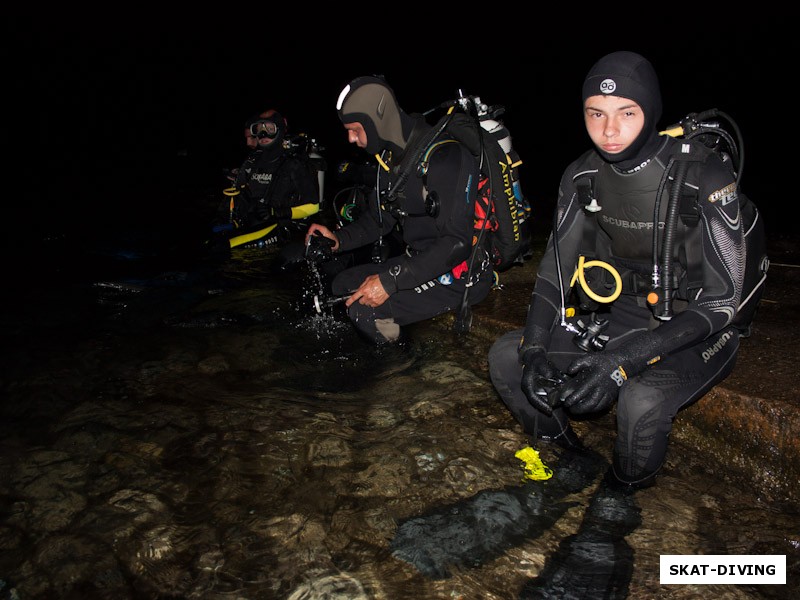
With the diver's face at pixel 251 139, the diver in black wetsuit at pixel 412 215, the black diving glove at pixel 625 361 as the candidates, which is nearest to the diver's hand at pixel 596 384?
the black diving glove at pixel 625 361

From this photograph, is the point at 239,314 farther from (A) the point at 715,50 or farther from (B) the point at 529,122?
(A) the point at 715,50

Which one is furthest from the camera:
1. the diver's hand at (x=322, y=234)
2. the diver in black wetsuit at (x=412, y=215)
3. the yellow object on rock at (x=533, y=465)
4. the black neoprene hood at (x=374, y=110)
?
the diver's hand at (x=322, y=234)

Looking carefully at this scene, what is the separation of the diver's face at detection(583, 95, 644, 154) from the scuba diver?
5112 mm

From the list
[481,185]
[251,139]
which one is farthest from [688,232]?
[251,139]

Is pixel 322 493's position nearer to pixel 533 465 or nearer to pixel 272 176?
pixel 533 465

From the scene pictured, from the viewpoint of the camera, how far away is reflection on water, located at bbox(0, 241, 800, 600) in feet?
8.14

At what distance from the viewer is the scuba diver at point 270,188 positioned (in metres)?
7.49

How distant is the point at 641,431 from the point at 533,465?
2.09ft

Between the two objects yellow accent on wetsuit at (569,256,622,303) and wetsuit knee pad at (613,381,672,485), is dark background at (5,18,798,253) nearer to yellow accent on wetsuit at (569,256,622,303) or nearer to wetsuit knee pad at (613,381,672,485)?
yellow accent on wetsuit at (569,256,622,303)

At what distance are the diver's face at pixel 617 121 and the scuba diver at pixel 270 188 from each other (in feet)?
16.8

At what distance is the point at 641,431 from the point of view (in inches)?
105

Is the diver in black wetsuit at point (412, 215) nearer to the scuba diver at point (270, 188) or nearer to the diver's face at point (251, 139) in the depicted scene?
the scuba diver at point (270, 188)

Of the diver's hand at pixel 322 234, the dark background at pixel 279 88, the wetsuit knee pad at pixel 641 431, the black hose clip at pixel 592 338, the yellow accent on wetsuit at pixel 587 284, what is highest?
the dark background at pixel 279 88

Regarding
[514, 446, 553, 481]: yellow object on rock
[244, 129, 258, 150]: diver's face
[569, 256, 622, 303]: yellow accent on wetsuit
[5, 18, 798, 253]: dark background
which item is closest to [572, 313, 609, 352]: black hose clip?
[569, 256, 622, 303]: yellow accent on wetsuit
